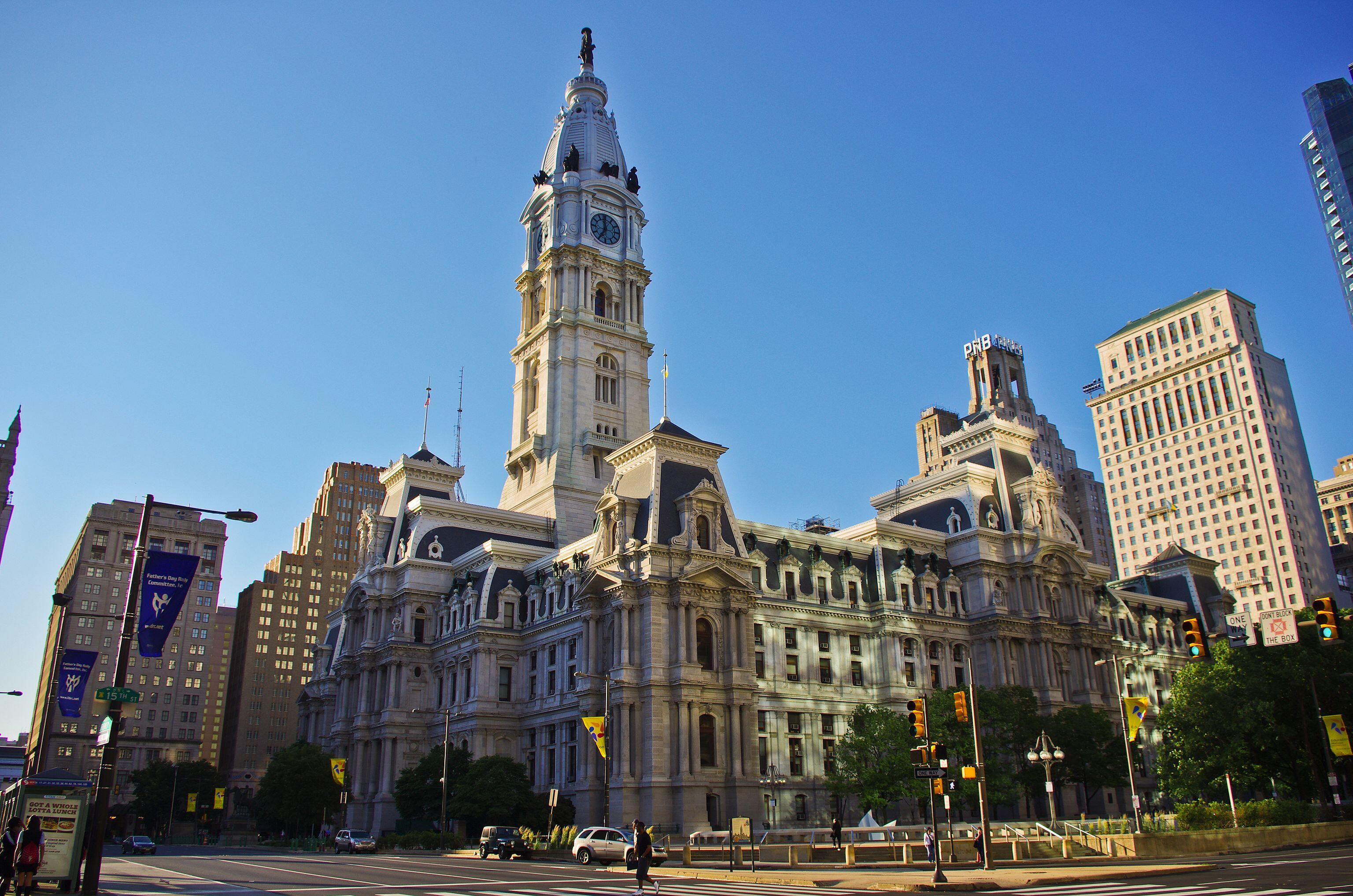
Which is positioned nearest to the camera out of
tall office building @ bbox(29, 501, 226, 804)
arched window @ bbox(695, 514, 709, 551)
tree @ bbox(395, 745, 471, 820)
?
tree @ bbox(395, 745, 471, 820)

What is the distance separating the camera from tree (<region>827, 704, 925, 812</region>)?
224 ft

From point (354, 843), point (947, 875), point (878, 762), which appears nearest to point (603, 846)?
point (947, 875)

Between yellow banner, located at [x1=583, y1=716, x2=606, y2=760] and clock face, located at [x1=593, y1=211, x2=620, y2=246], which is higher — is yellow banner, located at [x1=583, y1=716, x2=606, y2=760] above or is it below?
below

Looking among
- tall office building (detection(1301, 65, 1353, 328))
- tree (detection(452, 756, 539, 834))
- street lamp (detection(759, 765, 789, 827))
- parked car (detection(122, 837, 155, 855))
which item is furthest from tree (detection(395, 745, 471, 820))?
tall office building (detection(1301, 65, 1353, 328))

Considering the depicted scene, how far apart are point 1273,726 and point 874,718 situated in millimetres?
23892

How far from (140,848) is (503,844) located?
109 feet

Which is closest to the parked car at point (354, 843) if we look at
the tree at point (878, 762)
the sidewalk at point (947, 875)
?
the tree at point (878, 762)

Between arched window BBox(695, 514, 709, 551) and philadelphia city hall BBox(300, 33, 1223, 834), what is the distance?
0.79 ft

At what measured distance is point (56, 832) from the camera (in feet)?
99.9

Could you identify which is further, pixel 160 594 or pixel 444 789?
pixel 444 789

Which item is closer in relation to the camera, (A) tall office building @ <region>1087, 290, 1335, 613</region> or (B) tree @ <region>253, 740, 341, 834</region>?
(B) tree @ <region>253, 740, 341, 834</region>

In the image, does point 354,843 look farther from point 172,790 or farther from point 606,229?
point 606,229

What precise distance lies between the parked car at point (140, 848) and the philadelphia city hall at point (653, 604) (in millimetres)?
18845

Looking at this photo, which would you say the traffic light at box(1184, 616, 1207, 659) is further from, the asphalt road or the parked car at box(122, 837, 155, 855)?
the parked car at box(122, 837, 155, 855)
